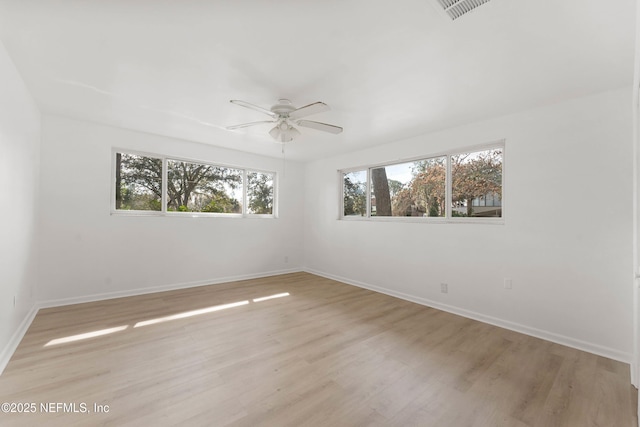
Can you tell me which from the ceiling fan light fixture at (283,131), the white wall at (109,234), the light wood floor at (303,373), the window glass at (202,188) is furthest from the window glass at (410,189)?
the window glass at (202,188)

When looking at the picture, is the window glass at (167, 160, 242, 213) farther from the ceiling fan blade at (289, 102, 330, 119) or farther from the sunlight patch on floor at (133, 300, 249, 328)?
the ceiling fan blade at (289, 102, 330, 119)

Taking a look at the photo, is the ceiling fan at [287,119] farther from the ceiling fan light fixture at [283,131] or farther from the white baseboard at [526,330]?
the white baseboard at [526,330]

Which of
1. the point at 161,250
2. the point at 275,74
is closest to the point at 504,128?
the point at 275,74

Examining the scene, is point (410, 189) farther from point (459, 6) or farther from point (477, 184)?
point (459, 6)

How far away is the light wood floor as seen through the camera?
1.66m

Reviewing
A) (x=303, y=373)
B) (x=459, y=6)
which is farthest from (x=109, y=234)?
(x=459, y=6)

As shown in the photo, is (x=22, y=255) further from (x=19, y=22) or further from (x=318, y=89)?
(x=318, y=89)

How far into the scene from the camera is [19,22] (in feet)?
5.67

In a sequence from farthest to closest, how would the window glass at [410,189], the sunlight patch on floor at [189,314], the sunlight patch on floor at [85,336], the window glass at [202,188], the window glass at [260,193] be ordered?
the window glass at [260,193] → the window glass at [202,188] → the window glass at [410,189] → the sunlight patch on floor at [189,314] → the sunlight patch on floor at [85,336]

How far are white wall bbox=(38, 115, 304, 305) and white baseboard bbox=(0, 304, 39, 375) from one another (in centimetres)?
38

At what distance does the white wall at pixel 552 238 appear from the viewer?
245cm

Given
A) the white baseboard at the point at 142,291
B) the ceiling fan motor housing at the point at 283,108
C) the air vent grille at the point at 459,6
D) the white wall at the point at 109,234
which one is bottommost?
the white baseboard at the point at 142,291

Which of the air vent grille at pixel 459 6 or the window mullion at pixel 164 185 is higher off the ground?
the air vent grille at pixel 459 6

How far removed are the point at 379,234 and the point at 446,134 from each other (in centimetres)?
179
